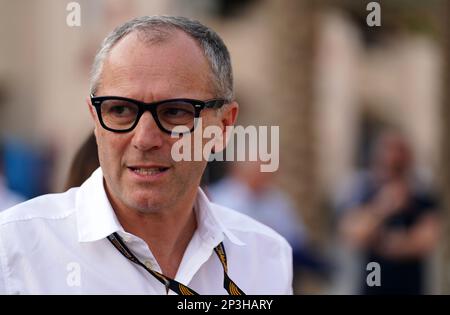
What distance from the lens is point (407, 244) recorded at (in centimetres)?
817

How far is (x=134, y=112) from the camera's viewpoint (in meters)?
2.68

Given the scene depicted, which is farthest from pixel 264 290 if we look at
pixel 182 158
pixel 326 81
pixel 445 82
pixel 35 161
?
pixel 326 81

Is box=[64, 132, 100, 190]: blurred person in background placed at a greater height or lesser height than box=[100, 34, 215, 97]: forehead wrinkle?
lesser

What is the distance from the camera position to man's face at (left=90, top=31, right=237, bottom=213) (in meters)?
2.67

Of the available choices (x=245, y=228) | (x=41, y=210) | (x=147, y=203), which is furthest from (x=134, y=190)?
(x=245, y=228)

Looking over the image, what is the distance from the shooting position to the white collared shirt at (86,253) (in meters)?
2.67

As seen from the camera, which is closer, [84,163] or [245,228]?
[84,163]

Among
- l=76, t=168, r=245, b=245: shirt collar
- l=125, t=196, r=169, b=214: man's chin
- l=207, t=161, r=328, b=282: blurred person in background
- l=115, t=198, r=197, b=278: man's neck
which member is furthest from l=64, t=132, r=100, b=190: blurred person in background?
l=207, t=161, r=328, b=282: blurred person in background

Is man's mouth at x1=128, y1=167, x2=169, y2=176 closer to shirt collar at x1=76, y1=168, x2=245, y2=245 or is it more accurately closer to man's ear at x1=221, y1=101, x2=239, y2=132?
shirt collar at x1=76, y1=168, x2=245, y2=245

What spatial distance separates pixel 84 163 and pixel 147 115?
1.48 ft

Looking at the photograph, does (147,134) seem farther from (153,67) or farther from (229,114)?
(229,114)

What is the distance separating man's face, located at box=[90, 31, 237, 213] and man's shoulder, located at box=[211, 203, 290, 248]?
0.46 meters

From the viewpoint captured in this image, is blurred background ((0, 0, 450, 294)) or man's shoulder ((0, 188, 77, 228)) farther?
blurred background ((0, 0, 450, 294))
